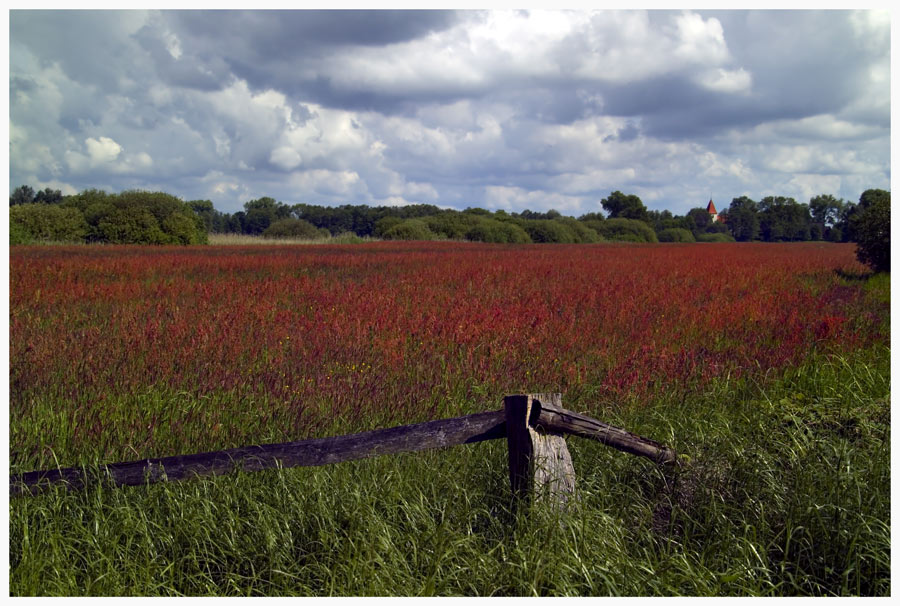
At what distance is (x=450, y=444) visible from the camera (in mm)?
3104

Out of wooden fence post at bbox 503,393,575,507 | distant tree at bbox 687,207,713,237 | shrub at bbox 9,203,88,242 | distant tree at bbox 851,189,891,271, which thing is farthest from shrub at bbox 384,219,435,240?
distant tree at bbox 687,207,713,237

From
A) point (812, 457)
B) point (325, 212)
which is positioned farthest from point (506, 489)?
point (325, 212)

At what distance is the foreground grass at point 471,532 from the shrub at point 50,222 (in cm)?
3796

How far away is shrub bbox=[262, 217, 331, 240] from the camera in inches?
1942

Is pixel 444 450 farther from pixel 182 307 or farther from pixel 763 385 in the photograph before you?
pixel 182 307

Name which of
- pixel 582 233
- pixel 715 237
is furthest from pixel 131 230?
pixel 715 237

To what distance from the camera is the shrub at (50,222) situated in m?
35.8

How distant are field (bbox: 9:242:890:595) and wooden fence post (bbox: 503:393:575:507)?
141mm

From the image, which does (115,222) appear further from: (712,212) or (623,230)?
(712,212)

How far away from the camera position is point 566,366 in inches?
250

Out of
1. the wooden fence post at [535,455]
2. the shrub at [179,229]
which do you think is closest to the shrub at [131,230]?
the shrub at [179,229]

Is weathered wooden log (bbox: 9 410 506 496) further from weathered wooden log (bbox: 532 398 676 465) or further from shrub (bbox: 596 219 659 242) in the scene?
shrub (bbox: 596 219 659 242)

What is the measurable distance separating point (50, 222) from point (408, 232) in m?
24.8

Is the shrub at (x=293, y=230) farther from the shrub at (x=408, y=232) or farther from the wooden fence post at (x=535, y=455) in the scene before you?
the wooden fence post at (x=535, y=455)
